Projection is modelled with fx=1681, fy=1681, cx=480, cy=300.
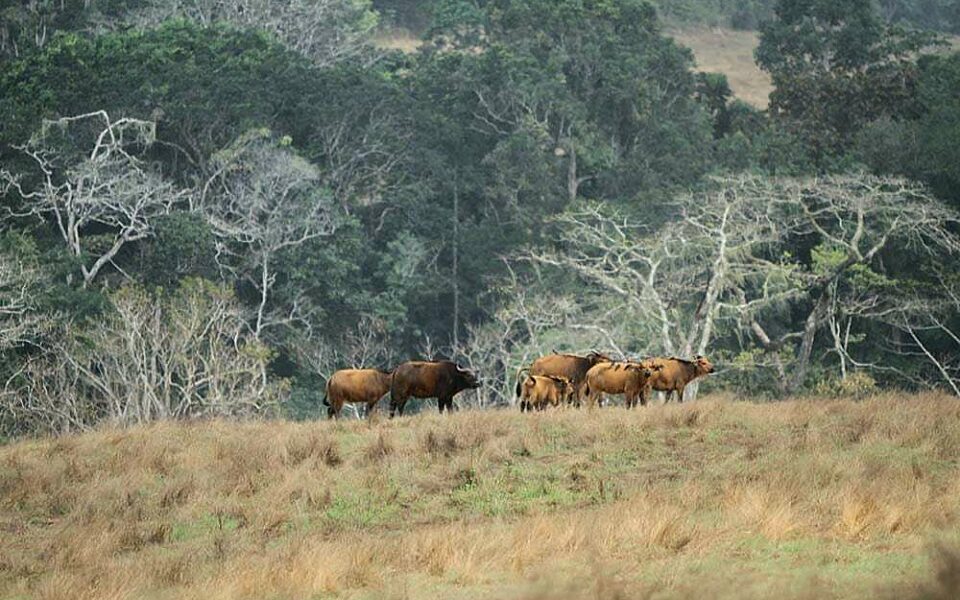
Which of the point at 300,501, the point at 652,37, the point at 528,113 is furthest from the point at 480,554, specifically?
the point at 652,37

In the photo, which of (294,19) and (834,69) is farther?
(294,19)

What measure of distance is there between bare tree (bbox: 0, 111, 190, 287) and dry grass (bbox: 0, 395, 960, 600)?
3151 cm

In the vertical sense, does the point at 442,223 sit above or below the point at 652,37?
below

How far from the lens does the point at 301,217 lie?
60031mm

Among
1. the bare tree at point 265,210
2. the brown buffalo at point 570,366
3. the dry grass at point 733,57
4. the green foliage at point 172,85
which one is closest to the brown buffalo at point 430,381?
the brown buffalo at point 570,366

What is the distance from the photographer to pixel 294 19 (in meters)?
77.6

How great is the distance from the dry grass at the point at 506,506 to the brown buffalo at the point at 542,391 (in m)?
2.91

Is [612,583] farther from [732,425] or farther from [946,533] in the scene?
[732,425]

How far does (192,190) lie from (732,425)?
39067 millimetres

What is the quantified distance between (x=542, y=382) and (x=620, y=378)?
1215mm

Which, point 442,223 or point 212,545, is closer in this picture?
point 212,545

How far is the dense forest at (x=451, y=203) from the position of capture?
45.9 meters

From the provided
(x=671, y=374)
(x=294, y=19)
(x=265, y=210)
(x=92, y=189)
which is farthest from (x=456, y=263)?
(x=671, y=374)

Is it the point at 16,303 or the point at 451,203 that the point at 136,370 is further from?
the point at 451,203
